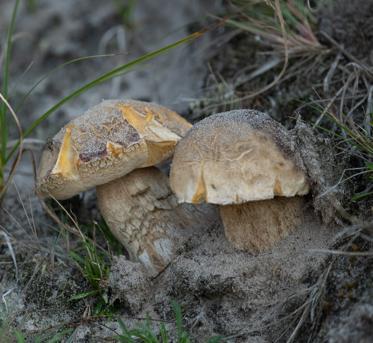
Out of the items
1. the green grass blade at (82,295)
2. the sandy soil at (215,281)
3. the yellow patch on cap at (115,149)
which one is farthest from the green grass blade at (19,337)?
the yellow patch on cap at (115,149)

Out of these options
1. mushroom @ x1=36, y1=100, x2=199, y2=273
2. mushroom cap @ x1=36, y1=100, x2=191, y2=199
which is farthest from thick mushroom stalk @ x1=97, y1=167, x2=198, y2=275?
mushroom cap @ x1=36, y1=100, x2=191, y2=199

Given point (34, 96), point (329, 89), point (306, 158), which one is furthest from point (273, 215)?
point (34, 96)

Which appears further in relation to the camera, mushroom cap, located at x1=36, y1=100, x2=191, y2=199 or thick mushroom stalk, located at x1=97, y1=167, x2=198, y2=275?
thick mushroom stalk, located at x1=97, y1=167, x2=198, y2=275

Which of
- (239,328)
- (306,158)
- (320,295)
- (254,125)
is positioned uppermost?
(254,125)

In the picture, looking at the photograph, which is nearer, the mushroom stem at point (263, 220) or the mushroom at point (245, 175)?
the mushroom at point (245, 175)

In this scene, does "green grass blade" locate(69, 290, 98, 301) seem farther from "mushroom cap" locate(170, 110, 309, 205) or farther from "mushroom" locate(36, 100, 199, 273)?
"mushroom cap" locate(170, 110, 309, 205)

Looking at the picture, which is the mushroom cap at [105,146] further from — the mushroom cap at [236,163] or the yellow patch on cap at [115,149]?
the mushroom cap at [236,163]

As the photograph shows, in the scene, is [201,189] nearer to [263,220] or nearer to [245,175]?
[245,175]

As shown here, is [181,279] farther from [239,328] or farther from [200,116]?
[200,116]
